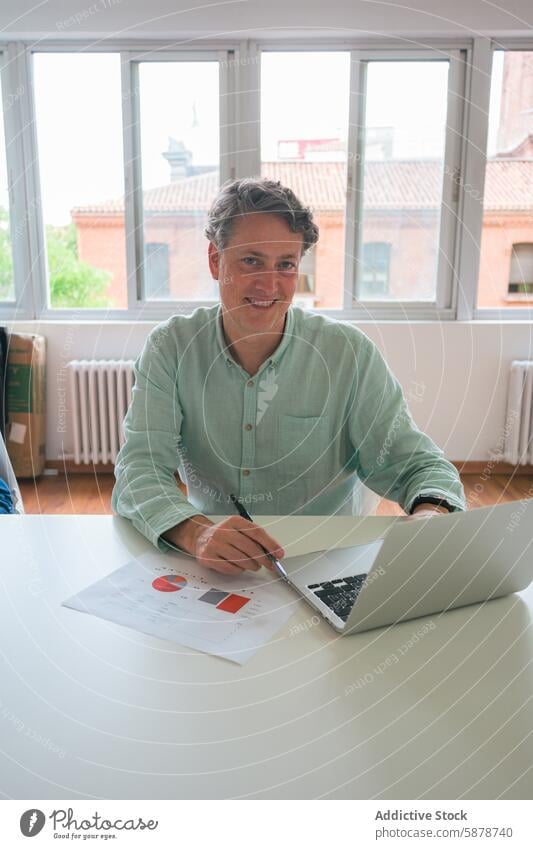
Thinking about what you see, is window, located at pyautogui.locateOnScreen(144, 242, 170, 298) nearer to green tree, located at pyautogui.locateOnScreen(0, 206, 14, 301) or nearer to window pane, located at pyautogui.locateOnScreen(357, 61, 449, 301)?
green tree, located at pyautogui.locateOnScreen(0, 206, 14, 301)

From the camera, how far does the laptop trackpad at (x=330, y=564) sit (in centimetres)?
102

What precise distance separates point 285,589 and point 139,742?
1.15ft

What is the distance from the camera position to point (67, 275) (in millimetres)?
3891

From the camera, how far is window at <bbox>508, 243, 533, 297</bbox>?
3.84 meters

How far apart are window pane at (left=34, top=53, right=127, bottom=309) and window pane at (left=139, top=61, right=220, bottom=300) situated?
147 millimetres

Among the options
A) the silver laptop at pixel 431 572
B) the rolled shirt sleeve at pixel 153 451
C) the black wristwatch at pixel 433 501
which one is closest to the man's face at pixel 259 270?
the rolled shirt sleeve at pixel 153 451

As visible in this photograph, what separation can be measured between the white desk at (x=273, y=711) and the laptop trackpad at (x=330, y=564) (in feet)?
0.27

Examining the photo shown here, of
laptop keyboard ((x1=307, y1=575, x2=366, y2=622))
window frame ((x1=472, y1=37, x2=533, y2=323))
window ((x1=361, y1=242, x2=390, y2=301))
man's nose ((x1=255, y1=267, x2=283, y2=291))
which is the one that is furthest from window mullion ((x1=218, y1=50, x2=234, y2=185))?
laptop keyboard ((x1=307, y1=575, x2=366, y2=622))

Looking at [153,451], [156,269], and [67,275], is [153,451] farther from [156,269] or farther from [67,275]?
[67,275]

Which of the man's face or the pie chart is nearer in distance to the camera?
the pie chart

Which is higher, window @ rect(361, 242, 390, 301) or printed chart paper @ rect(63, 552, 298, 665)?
window @ rect(361, 242, 390, 301)

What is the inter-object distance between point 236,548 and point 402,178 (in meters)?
3.12
